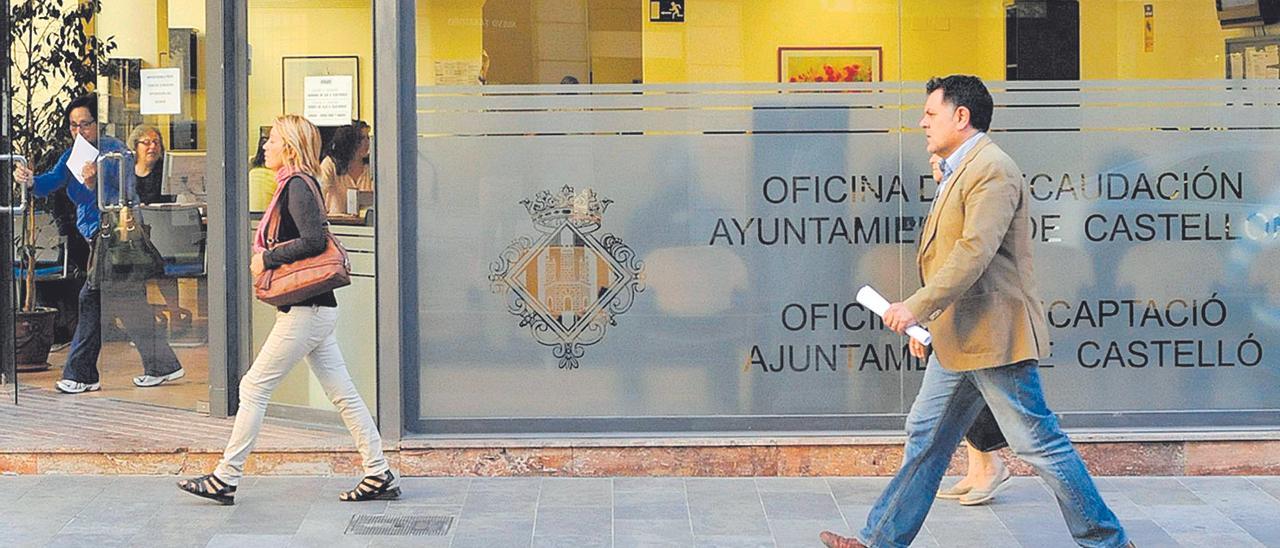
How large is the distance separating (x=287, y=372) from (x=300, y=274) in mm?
472

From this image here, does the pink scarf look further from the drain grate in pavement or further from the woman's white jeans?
the drain grate in pavement

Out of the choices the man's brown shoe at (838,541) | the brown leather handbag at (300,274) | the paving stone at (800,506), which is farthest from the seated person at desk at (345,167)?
the man's brown shoe at (838,541)

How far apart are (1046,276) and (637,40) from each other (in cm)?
221

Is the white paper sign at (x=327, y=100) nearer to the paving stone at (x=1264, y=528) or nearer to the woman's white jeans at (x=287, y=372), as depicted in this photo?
the woman's white jeans at (x=287, y=372)

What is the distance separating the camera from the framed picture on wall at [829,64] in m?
7.82

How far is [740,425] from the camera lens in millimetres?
7938

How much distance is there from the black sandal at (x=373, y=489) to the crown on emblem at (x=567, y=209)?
142 centimetres

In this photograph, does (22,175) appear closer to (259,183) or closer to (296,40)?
(259,183)

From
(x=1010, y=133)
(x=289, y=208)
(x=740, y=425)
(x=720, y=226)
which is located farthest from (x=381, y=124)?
(x=1010, y=133)

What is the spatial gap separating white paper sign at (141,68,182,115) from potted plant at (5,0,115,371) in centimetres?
54

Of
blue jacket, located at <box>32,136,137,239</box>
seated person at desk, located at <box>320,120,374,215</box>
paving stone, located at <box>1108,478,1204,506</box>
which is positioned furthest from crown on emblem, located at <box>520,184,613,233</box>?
paving stone, located at <box>1108,478,1204,506</box>

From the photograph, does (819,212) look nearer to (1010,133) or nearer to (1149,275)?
(1010,133)

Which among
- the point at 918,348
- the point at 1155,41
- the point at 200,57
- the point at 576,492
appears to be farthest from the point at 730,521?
the point at 200,57

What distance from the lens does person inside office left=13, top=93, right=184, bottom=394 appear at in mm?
9141
